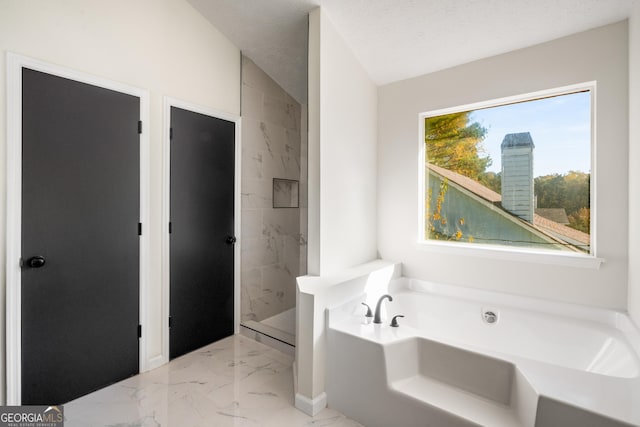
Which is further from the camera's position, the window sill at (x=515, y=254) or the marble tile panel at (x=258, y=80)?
the marble tile panel at (x=258, y=80)

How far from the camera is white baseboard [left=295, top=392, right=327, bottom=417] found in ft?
6.25

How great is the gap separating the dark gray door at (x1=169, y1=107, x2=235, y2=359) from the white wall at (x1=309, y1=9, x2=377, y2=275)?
1.07 m

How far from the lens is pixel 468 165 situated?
2.57 meters

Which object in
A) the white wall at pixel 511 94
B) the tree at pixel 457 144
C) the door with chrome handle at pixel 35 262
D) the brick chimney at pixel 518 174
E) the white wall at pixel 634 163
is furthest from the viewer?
the tree at pixel 457 144

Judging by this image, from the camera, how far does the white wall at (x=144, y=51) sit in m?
1.81

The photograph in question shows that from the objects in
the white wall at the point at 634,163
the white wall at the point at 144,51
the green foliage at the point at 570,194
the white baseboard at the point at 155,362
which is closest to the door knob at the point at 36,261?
the white wall at the point at 144,51

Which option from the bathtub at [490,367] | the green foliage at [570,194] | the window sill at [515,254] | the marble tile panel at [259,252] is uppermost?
the green foliage at [570,194]

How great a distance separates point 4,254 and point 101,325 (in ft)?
2.35

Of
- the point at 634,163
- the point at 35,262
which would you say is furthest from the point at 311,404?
the point at 634,163

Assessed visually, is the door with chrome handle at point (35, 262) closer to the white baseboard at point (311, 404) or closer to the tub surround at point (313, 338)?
the tub surround at point (313, 338)

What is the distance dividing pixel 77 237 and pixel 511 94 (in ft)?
10.1

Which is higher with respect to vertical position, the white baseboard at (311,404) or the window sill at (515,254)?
the window sill at (515,254)

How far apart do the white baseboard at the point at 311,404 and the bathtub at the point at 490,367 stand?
2.7 inches

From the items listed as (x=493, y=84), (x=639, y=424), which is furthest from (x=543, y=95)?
(x=639, y=424)
